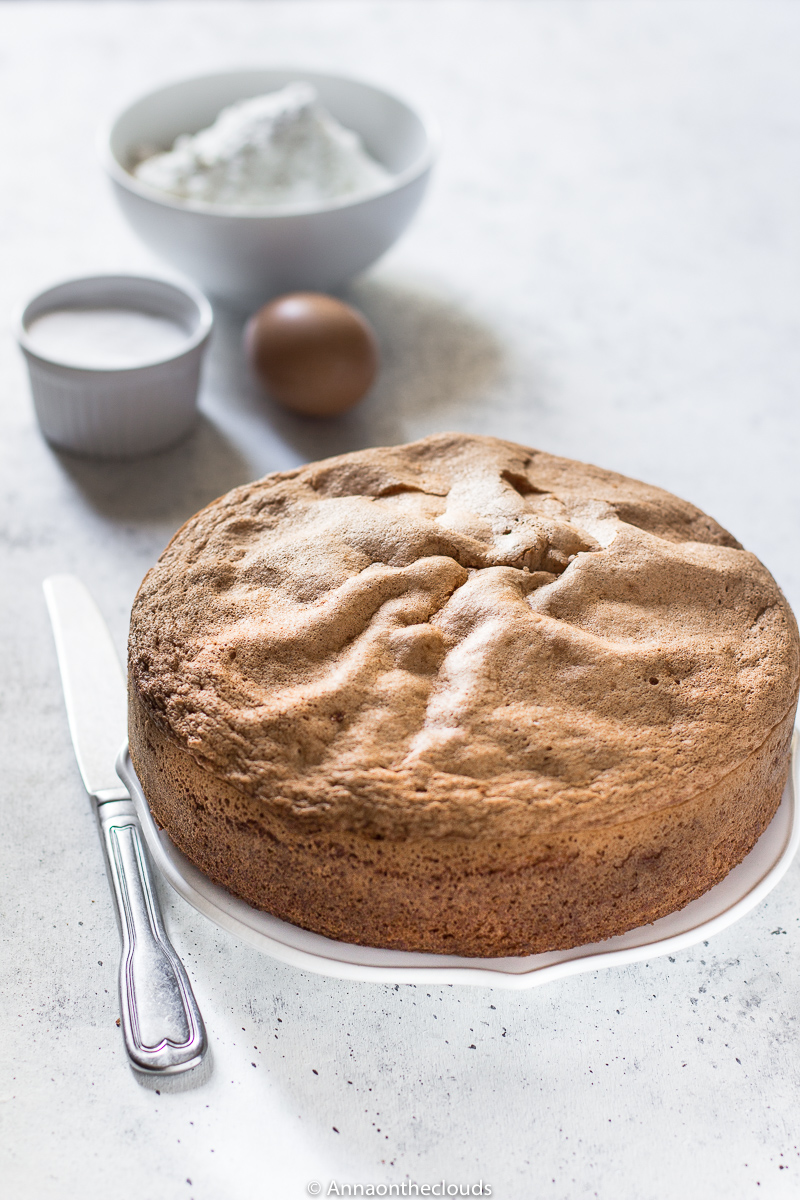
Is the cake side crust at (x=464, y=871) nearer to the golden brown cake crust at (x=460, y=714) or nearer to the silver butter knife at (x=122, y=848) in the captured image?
the golden brown cake crust at (x=460, y=714)

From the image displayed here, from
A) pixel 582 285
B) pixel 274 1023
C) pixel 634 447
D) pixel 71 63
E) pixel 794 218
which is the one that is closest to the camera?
pixel 274 1023

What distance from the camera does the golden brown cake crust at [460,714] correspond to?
40.9 inches

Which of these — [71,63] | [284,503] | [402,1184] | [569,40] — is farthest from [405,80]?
[402,1184]

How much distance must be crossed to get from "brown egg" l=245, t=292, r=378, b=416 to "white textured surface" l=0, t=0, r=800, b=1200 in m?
0.09

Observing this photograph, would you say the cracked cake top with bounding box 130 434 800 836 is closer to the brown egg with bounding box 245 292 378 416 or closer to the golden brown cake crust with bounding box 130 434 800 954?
the golden brown cake crust with bounding box 130 434 800 954

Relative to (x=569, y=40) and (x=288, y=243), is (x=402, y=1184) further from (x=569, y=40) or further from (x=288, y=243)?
(x=569, y=40)

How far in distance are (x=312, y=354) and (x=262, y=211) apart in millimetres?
337

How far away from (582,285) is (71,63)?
6.16ft

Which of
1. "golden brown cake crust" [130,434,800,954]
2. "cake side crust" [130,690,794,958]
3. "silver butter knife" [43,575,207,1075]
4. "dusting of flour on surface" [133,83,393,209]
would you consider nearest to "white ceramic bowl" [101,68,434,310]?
"dusting of flour on surface" [133,83,393,209]

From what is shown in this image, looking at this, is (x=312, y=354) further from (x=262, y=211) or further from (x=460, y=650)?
(x=460, y=650)

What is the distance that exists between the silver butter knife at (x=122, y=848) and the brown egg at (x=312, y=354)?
0.60 m

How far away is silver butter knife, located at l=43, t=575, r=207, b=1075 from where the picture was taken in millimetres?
1077

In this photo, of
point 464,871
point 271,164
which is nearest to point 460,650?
point 464,871

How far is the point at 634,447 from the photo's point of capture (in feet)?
6.86
